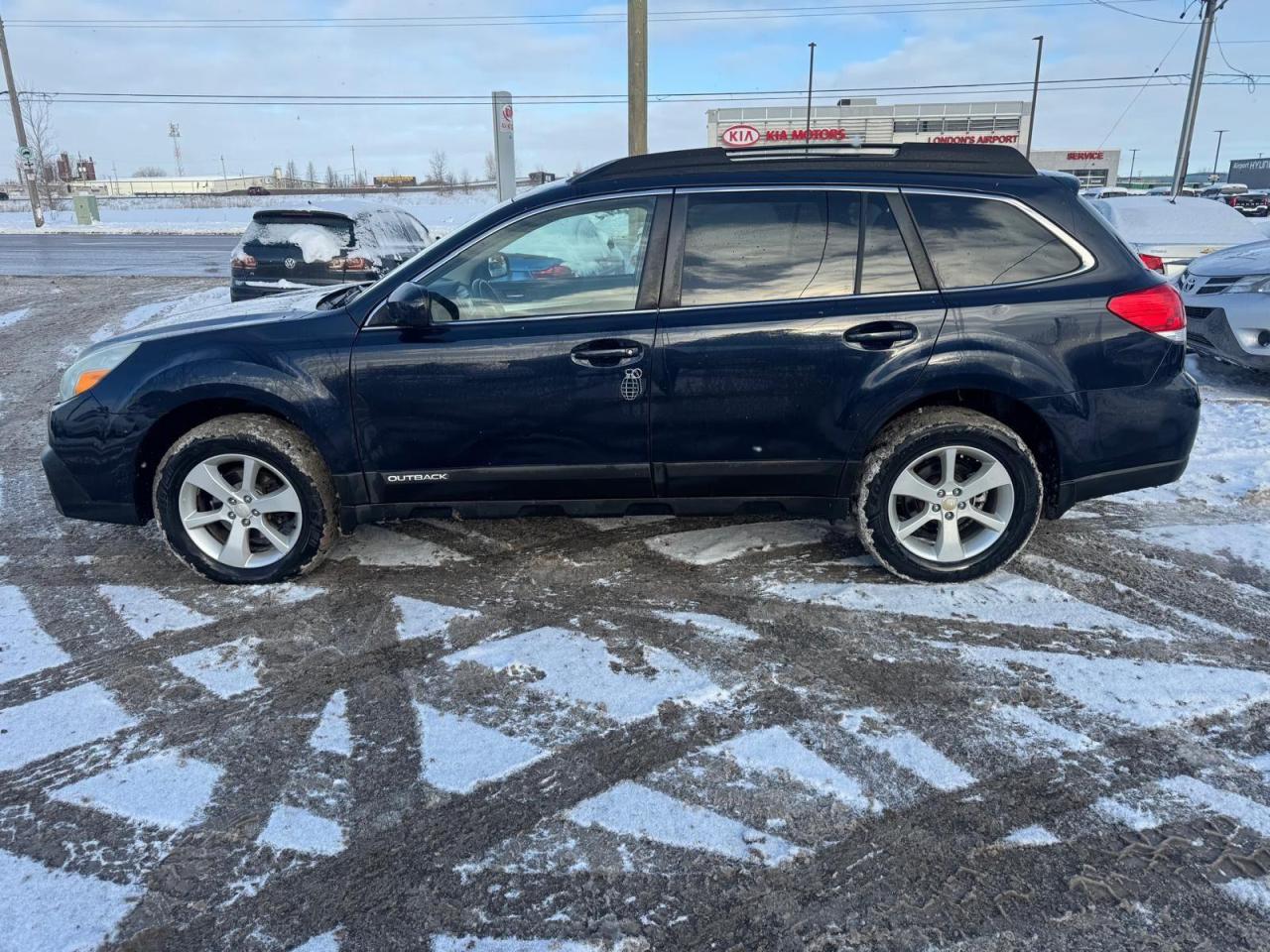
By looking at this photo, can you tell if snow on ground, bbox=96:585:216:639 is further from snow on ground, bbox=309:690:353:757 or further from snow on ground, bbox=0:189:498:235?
snow on ground, bbox=0:189:498:235

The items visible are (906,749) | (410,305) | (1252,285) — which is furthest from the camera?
(1252,285)

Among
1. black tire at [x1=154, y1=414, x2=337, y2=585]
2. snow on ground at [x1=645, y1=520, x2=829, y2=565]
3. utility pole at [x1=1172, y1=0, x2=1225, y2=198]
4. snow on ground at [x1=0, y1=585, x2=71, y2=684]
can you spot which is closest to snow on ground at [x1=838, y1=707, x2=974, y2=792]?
snow on ground at [x1=645, y1=520, x2=829, y2=565]

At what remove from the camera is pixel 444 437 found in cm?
361

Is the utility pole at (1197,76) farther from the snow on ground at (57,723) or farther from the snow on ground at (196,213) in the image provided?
the snow on ground at (57,723)

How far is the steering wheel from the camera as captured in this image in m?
3.62

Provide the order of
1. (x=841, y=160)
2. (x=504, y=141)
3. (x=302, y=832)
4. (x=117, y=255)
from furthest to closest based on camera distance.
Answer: (x=117, y=255) → (x=504, y=141) → (x=841, y=160) → (x=302, y=832)

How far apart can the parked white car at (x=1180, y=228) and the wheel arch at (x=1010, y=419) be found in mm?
8004

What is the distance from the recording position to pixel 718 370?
351 centimetres

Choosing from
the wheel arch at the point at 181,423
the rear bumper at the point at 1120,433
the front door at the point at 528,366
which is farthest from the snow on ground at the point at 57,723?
the rear bumper at the point at 1120,433

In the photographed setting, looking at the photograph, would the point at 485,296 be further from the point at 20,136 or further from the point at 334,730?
the point at 20,136

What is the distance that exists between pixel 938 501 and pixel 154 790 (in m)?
3.12

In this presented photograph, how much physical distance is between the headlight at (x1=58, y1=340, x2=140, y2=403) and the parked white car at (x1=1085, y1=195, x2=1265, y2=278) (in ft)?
34.4

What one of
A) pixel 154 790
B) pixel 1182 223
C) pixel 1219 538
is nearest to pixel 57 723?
pixel 154 790

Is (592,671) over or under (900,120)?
under
